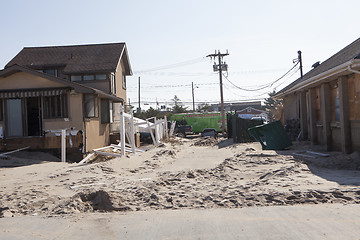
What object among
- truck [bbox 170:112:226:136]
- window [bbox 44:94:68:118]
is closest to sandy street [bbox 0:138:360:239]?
window [bbox 44:94:68:118]

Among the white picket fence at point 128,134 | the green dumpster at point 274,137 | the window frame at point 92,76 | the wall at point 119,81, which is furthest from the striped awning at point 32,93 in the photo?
the green dumpster at point 274,137

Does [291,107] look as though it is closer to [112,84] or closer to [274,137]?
[274,137]

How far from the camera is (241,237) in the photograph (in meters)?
4.80

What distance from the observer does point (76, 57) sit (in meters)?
25.0

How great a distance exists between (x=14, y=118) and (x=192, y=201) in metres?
13.8

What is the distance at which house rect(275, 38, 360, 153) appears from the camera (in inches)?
454

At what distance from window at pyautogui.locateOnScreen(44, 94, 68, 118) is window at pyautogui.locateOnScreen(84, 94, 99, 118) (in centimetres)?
97

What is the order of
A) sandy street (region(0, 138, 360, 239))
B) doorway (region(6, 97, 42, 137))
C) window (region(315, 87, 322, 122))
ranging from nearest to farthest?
sandy street (region(0, 138, 360, 239)) < window (region(315, 87, 322, 122)) < doorway (region(6, 97, 42, 137))

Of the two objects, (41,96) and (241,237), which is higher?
(41,96)

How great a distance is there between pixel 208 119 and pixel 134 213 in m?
34.6

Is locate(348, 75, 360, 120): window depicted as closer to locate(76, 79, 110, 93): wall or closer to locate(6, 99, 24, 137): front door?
locate(6, 99, 24, 137): front door

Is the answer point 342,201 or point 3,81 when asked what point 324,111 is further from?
point 3,81

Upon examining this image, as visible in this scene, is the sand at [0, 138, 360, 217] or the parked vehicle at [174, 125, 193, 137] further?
the parked vehicle at [174, 125, 193, 137]

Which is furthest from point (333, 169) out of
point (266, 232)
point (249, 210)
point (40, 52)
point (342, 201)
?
point (40, 52)
